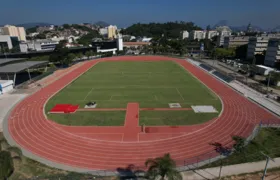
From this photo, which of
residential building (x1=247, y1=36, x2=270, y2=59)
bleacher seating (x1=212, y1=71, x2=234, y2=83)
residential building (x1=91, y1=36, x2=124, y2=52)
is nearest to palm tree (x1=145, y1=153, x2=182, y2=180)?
bleacher seating (x1=212, y1=71, x2=234, y2=83)

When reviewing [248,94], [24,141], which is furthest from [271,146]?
[24,141]

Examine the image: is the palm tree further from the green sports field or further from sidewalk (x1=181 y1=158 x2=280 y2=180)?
the green sports field

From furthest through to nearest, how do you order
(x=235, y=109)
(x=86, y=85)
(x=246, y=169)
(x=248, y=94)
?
(x=86, y=85)
(x=248, y=94)
(x=235, y=109)
(x=246, y=169)

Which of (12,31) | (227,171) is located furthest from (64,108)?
(12,31)

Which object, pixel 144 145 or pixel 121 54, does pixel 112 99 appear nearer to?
pixel 144 145

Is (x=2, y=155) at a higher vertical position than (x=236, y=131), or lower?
higher

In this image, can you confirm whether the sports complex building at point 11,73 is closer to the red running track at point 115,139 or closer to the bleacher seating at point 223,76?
the red running track at point 115,139

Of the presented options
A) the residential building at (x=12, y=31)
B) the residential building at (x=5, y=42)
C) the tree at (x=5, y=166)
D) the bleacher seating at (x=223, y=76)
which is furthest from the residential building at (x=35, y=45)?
the tree at (x=5, y=166)
